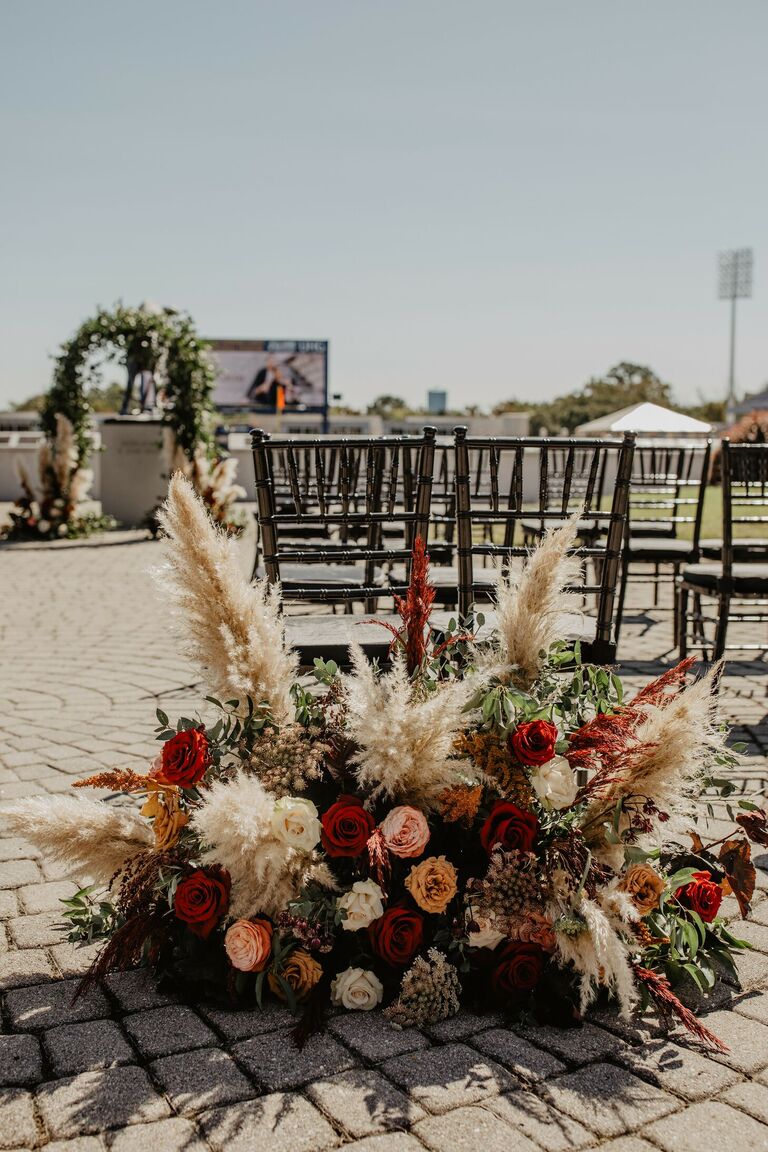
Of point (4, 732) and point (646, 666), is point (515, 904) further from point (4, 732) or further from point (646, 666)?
point (646, 666)

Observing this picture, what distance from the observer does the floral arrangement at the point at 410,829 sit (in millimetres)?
2305

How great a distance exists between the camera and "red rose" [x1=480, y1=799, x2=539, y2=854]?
2416 millimetres

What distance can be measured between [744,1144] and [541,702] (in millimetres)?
1031

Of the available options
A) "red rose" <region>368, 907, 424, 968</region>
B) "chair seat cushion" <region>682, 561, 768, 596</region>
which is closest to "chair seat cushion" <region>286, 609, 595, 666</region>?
"red rose" <region>368, 907, 424, 968</region>

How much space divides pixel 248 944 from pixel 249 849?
301 mm

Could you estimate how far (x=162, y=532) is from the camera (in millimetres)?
2508

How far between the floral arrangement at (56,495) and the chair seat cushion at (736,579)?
1152 centimetres

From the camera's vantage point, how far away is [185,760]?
8.05ft

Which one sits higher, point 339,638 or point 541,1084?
point 339,638

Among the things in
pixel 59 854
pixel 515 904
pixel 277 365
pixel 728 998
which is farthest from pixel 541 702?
pixel 277 365

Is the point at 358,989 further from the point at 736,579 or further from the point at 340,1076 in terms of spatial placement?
the point at 736,579

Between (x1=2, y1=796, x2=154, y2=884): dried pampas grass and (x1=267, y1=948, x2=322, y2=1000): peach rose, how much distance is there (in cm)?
46

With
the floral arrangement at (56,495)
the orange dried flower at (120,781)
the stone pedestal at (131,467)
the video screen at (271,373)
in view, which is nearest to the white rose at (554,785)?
the orange dried flower at (120,781)

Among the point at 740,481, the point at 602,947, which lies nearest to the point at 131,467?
the point at 740,481
